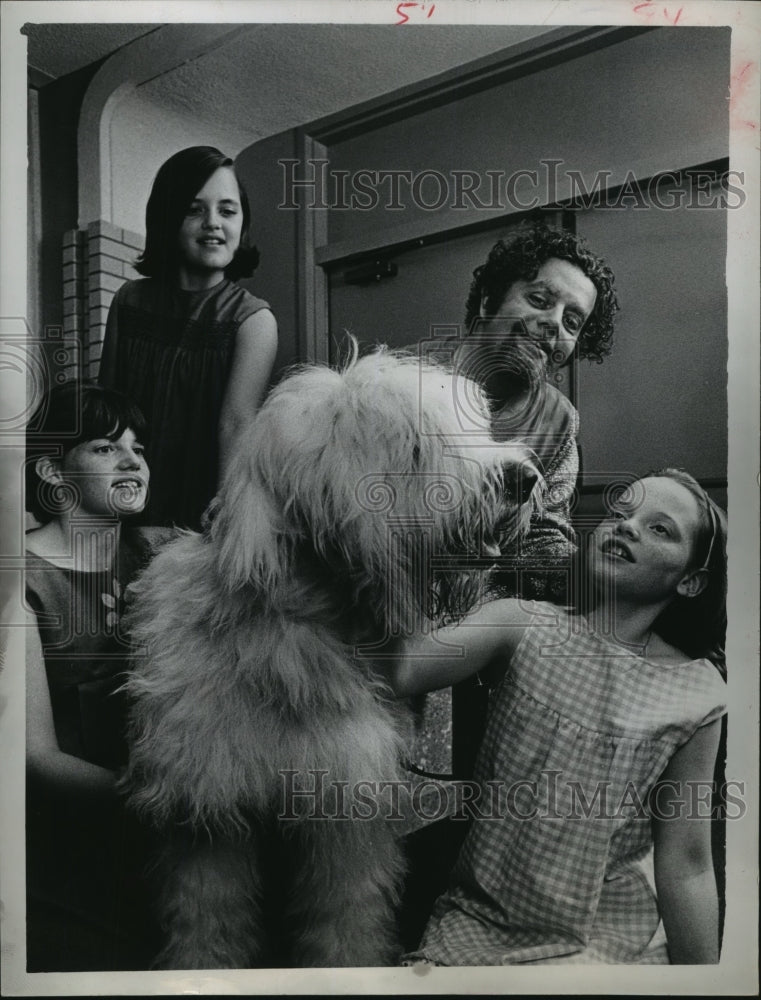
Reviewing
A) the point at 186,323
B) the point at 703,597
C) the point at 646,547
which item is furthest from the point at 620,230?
the point at 186,323

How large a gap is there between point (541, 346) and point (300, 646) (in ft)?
2.73

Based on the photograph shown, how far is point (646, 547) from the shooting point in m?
1.83

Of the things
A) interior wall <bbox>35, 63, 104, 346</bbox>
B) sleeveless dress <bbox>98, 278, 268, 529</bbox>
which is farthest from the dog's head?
interior wall <bbox>35, 63, 104, 346</bbox>

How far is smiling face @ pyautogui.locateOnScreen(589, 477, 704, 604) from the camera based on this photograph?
1831mm

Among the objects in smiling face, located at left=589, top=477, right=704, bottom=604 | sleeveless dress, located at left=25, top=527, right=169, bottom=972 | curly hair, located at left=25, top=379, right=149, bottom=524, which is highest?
curly hair, located at left=25, top=379, right=149, bottom=524

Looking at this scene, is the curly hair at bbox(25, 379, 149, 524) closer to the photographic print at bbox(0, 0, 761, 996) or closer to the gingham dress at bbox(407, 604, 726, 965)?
the photographic print at bbox(0, 0, 761, 996)

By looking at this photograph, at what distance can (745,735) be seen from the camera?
187 cm

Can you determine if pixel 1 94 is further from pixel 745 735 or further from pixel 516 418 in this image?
pixel 745 735

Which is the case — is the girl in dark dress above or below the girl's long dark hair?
above

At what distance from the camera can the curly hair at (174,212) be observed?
185 centimetres

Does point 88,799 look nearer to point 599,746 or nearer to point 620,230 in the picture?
point 599,746

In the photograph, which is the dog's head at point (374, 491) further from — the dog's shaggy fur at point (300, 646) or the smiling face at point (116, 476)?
the smiling face at point (116, 476)

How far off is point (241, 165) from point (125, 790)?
1.40 meters

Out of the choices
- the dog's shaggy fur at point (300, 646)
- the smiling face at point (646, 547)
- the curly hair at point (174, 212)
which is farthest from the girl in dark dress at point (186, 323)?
the smiling face at point (646, 547)
